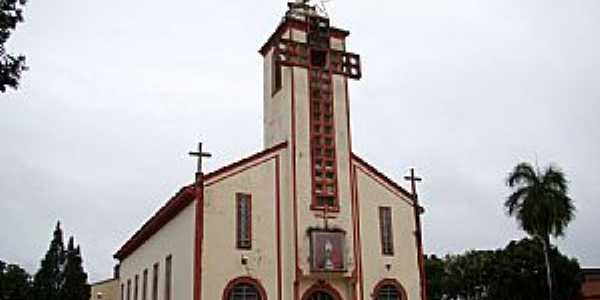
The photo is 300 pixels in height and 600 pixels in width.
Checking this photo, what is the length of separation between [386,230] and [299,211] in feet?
12.9

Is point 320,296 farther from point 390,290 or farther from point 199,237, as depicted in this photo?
point 199,237

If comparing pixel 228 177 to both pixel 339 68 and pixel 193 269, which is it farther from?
pixel 339 68

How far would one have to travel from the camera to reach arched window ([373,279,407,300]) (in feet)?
89.0

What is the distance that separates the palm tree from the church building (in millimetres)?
13991

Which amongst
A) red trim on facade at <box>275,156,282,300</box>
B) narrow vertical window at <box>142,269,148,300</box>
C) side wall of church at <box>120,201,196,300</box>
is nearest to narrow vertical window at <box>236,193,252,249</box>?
red trim on facade at <box>275,156,282,300</box>

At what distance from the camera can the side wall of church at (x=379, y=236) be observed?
27.3 m

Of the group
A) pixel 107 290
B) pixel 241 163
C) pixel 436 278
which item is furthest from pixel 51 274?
pixel 241 163

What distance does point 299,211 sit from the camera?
2633cm

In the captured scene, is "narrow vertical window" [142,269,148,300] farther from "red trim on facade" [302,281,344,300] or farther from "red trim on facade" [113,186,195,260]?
"red trim on facade" [302,281,344,300]

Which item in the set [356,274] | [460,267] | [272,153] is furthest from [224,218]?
[460,267]

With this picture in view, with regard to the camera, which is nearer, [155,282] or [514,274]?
[155,282]

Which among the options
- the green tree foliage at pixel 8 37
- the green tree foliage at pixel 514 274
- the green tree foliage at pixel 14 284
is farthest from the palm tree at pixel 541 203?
the green tree foliage at pixel 14 284

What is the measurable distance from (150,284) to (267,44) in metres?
11.9

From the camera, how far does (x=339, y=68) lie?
29141 millimetres
